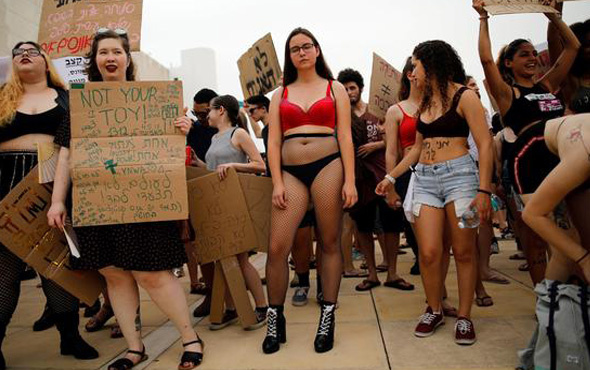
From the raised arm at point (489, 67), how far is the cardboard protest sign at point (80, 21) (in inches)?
119

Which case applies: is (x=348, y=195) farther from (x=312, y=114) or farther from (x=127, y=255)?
(x=127, y=255)

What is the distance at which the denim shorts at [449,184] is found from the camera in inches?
104

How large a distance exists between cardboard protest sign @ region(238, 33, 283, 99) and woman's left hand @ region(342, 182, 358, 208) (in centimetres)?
261

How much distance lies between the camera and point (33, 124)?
8.97 feet

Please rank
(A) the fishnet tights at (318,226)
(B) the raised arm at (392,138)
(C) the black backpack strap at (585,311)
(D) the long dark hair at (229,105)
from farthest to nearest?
(D) the long dark hair at (229,105) → (B) the raised arm at (392,138) → (A) the fishnet tights at (318,226) → (C) the black backpack strap at (585,311)

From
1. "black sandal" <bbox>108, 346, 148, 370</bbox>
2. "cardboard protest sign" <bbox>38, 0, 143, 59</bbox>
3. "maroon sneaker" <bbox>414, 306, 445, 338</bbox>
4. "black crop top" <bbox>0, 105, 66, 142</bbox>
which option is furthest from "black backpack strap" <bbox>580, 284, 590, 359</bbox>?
"cardboard protest sign" <bbox>38, 0, 143, 59</bbox>

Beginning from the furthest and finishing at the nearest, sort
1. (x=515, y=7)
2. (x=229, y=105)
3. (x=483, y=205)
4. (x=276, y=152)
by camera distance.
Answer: (x=229, y=105) < (x=276, y=152) < (x=515, y=7) < (x=483, y=205)

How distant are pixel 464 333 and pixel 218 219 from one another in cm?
176

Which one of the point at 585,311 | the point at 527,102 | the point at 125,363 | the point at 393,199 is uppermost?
the point at 527,102

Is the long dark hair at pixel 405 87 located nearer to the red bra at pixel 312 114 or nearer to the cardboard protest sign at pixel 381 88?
the cardboard protest sign at pixel 381 88

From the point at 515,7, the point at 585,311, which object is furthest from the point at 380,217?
the point at 585,311

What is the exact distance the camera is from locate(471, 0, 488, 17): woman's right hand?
2.72 m

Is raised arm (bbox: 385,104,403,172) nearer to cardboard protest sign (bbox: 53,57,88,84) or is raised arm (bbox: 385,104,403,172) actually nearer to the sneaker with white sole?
the sneaker with white sole

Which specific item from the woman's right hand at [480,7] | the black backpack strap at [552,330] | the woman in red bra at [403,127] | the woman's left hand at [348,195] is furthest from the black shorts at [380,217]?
the black backpack strap at [552,330]
